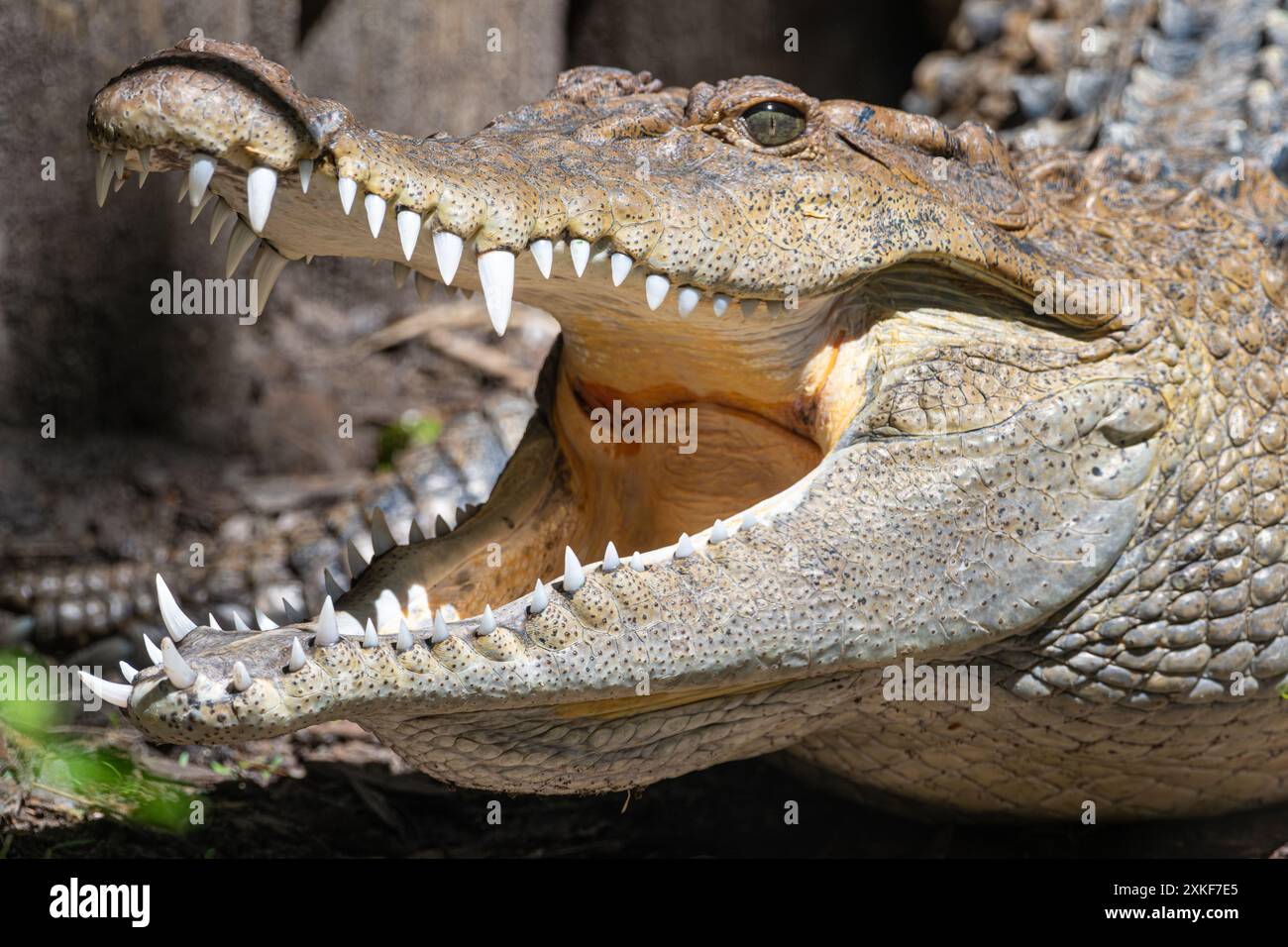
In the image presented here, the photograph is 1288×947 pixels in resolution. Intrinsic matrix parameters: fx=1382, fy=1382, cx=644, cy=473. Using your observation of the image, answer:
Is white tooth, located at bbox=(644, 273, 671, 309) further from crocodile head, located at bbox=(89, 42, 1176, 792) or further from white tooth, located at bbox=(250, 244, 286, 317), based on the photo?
white tooth, located at bbox=(250, 244, 286, 317)

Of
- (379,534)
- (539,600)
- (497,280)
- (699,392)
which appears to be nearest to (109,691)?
(539,600)

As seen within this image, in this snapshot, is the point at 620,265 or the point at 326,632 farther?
the point at 620,265

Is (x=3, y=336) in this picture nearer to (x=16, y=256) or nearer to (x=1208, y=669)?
(x=16, y=256)

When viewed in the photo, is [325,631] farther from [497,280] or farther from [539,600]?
[497,280]

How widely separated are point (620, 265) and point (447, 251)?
33 cm

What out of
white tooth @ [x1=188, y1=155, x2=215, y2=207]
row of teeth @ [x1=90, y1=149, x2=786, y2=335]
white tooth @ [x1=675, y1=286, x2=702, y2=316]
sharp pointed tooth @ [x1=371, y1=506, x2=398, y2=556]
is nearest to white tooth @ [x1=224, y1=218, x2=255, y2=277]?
row of teeth @ [x1=90, y1=149, x2=786, y2=335]

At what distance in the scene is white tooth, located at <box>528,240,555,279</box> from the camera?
7.86 ft

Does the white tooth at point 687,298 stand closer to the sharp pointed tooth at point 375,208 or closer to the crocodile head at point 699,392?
the crocodile head at point 699,392

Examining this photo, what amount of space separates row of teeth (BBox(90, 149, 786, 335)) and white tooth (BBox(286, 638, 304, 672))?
2.00ft

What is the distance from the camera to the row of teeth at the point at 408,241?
2225mm

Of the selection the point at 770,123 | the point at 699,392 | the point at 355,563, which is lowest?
the point at 355,563

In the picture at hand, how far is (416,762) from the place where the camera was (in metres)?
2.62

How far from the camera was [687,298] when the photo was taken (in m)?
2.59

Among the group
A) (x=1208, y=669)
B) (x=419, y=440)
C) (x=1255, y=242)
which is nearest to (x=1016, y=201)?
(x=1255, y=242)
